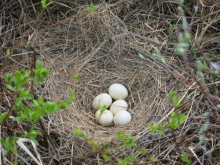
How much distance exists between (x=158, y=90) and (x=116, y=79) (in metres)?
0.40

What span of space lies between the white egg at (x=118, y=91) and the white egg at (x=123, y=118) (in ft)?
0.64

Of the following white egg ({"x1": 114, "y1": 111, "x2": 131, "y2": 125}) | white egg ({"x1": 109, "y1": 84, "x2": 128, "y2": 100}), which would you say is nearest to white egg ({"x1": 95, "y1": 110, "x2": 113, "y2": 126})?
white egg ({"x1": 114, "y1": 111, "x2": 131, "y2": 125})

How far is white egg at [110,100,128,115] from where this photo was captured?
8.60 ft

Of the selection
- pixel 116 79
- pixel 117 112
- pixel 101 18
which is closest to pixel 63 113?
pixel 117 112

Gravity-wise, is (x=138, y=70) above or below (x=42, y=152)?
above

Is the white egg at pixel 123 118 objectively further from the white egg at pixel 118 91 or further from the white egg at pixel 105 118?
the white egg at pixel 118 91

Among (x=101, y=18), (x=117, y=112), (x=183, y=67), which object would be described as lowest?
(x=117, y=112)

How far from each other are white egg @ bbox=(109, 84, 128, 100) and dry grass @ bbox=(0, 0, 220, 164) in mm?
78

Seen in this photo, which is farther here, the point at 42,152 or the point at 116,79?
the point at 116,79

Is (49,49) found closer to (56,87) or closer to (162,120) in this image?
(56,87)

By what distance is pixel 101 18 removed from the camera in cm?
285

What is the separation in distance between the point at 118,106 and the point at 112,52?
1.53 feet

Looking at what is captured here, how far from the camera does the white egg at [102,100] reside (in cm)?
262

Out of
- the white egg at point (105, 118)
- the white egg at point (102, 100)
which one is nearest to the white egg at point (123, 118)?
the white egg at point (105, 118)
